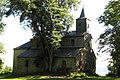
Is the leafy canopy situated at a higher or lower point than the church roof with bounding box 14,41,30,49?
higher

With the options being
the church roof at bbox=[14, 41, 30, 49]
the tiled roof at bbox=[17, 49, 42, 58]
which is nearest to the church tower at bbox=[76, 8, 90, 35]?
the tiled roof at bbox=[17, 49, 42, 58]

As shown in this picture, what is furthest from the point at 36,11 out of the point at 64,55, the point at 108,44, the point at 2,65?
the point at 2,65

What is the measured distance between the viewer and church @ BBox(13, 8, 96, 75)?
5797 cm

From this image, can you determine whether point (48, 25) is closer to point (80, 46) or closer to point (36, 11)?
point (36, 11)

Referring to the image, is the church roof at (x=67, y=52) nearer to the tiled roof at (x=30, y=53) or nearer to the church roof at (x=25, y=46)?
the tiled roof at (x=30, y=53)

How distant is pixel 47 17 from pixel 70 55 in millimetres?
9129

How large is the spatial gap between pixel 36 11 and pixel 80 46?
1225 cm

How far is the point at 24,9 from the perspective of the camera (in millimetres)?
54812

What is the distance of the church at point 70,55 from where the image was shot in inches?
2282

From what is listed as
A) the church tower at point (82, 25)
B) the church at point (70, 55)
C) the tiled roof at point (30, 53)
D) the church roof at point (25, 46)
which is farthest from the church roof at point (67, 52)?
the church roof at point (25, 46)

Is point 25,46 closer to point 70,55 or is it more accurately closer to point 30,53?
point 30,53

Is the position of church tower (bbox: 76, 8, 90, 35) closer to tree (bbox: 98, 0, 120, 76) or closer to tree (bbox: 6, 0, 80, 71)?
tree (bbox: 6, 0, 80, 71)

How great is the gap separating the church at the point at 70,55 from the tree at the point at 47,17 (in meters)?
2.62

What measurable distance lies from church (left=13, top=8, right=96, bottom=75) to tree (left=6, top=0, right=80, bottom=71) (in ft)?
8.60
